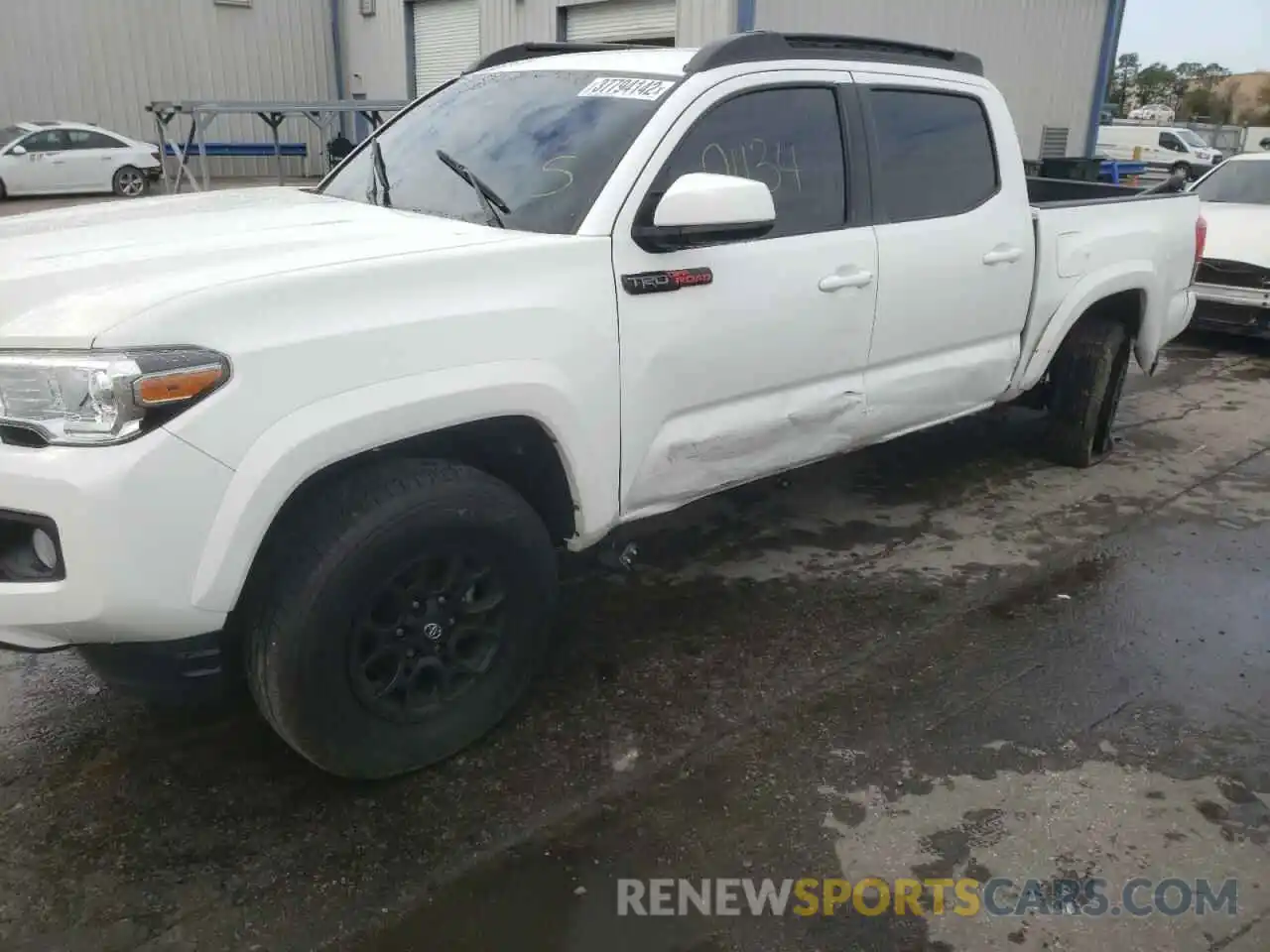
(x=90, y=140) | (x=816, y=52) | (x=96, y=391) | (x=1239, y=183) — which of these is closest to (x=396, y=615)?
(x=96, y=391)

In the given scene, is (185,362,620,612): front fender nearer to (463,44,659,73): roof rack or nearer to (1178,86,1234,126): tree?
(463,44,659,73): roof rack

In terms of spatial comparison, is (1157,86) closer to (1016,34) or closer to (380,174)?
(1016,34)

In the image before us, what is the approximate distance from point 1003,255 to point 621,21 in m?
12.6

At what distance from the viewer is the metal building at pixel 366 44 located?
623 inches

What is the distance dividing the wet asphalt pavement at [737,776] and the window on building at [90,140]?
18224 millimetres

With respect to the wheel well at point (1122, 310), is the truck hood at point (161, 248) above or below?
above

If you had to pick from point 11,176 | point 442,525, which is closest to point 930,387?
point 442,525

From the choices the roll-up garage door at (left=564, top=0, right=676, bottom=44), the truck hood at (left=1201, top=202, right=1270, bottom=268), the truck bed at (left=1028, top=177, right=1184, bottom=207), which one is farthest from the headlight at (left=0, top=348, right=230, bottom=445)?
the roll-up garage door at (left=564, top=0, right=676, bottom=44)

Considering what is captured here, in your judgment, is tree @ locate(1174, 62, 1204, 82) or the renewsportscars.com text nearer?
the renewsportscars.com text

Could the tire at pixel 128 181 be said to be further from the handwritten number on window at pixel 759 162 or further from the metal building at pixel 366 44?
the handwritten number on window at pixel 759 162

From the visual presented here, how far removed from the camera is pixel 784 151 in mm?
3672

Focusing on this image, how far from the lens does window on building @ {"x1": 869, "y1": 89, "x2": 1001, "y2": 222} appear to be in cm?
403

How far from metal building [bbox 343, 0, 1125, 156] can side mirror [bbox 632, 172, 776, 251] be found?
36.4 feet

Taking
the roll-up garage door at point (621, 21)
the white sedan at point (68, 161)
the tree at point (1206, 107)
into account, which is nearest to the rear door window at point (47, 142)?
the white sedan at point (68, 161)
